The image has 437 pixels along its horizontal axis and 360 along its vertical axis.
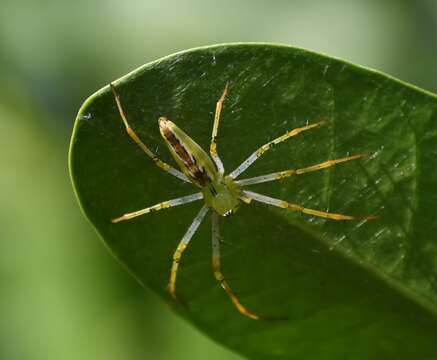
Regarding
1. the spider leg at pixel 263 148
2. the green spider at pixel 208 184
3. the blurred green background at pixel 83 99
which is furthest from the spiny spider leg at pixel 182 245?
the blurred green background at pixel 83 99

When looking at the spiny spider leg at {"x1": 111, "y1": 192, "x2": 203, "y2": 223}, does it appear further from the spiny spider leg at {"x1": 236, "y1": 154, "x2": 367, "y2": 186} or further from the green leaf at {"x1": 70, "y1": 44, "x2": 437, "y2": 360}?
the spiny spider leg at {"x1": 236, "y1": 154, "x2": 367, "y2": 186}

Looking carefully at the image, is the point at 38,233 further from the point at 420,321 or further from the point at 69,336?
the point at 420,321

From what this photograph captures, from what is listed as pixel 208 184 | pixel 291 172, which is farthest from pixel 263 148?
pixel 208 184

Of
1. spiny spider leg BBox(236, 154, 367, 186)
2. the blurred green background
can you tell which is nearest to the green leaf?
spiny spider leg BBox(236, 154, 367, 186)

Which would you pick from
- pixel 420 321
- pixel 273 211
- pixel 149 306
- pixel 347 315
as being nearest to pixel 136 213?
pixel 273 211

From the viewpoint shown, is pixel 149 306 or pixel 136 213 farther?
pixel 149 306

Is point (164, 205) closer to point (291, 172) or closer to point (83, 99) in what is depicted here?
point (291, 172)

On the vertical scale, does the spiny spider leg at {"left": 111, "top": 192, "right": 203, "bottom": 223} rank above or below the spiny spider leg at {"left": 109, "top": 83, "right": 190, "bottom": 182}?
below
